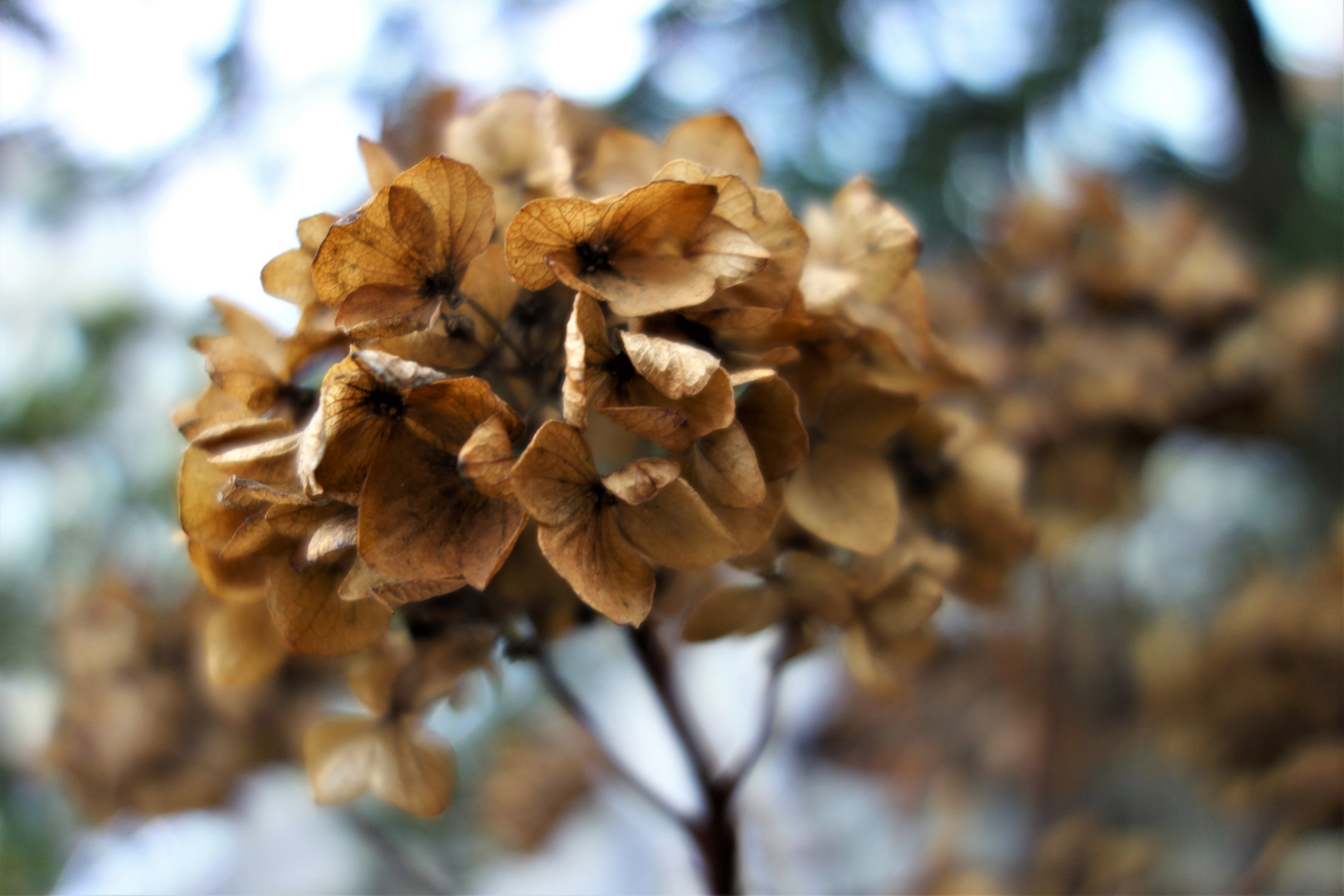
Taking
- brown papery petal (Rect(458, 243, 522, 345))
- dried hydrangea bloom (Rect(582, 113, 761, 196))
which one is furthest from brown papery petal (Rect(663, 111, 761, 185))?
brown papery petal (Rect(458, 243, 522, 345))

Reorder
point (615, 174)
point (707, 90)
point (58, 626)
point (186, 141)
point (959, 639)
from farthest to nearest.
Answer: point (959, 639)
point (707, 90)
point (186, 141)
point (58, 626)
point (615, 174)

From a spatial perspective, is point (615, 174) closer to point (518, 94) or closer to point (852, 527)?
point (518, 94)

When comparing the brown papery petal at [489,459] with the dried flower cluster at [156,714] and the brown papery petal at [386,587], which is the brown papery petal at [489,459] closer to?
the brown papery petal at [386,587]

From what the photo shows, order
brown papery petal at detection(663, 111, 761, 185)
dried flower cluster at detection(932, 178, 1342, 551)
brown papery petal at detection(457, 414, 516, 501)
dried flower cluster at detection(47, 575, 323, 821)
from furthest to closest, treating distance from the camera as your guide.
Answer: dried flower cluster at detection(932, 178, 1342, 551) < dried flower cluster at detection(47, 575, 323, 821) < brown papery petal at detection(663, 111, 761, 185) < brown papery petal at detection(457, 414, 516, 501)

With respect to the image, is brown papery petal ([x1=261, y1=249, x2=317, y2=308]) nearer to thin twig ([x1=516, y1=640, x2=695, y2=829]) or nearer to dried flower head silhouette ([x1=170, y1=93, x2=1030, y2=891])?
dried flower head silhouette ([x1=170, y1=93, x2=1030, y2=891])

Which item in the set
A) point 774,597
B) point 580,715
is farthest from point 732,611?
point 580,715

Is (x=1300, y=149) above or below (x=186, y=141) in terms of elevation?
below

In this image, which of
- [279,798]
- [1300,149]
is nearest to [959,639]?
[1300,149]
